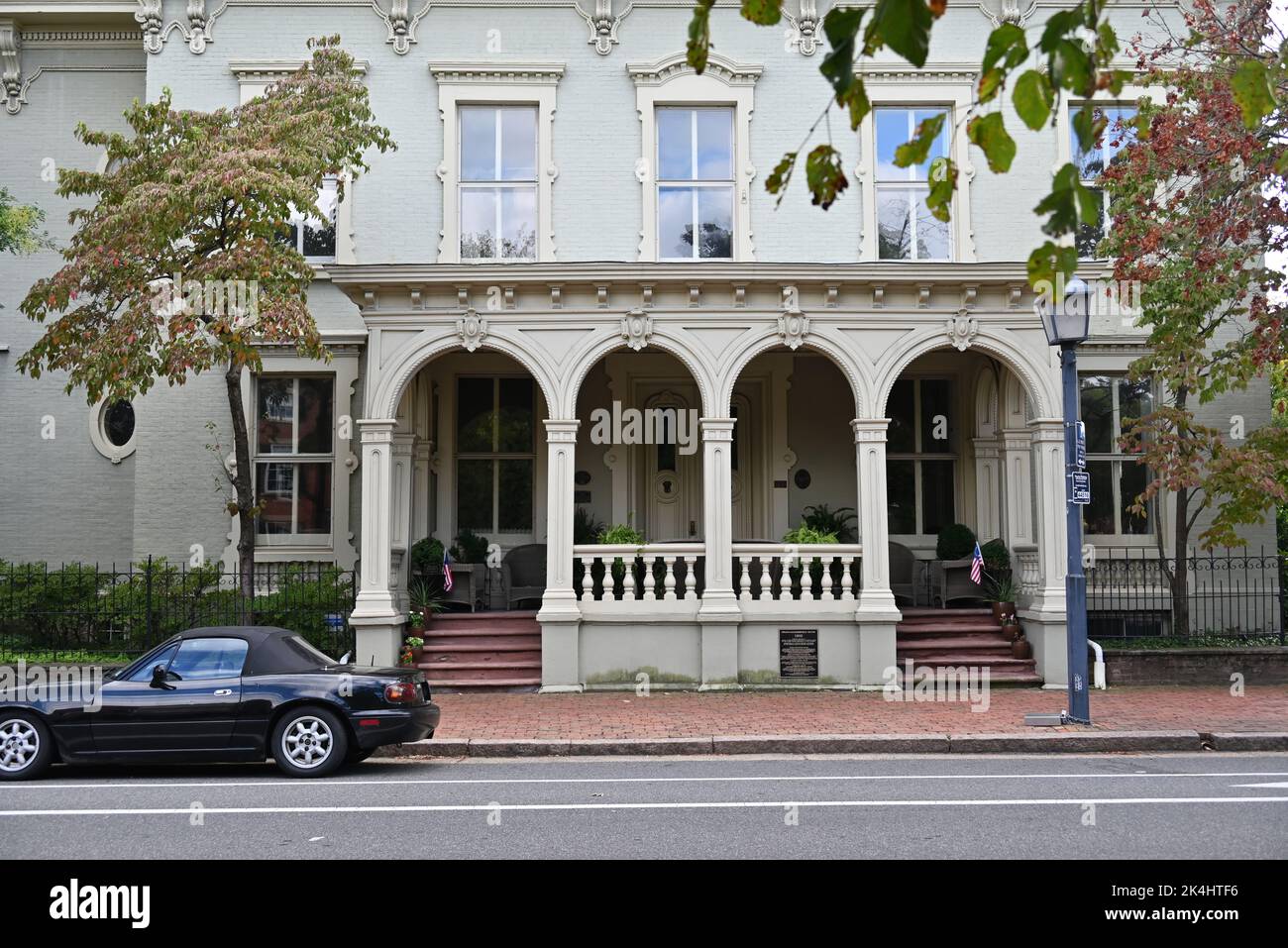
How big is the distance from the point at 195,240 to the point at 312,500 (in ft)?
16.1

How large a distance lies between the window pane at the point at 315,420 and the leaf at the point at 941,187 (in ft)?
51.4

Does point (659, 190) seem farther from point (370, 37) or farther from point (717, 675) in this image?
point (717, 675)

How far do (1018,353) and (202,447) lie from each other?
11.9 m

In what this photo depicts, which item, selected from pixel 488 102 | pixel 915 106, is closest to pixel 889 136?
pixel 915 106

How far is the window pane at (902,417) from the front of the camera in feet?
62.2

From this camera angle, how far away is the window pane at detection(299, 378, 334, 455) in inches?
714

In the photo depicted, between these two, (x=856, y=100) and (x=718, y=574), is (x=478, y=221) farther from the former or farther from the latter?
(x=856, y=100)

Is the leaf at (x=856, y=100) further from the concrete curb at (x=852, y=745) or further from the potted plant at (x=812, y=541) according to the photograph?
the potted plant at (x=812, y=541)

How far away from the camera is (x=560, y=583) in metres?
15.2

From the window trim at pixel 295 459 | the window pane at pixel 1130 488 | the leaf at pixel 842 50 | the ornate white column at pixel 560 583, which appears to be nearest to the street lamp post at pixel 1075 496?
the ornate white column at pixel 560 583

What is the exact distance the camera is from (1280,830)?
24.0ft

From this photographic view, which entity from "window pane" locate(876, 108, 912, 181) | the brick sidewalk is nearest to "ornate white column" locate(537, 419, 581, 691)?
the brick sidewalk

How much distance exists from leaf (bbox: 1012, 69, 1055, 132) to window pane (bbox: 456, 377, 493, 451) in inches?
634

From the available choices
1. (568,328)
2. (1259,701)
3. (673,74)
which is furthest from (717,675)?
(673,74)
